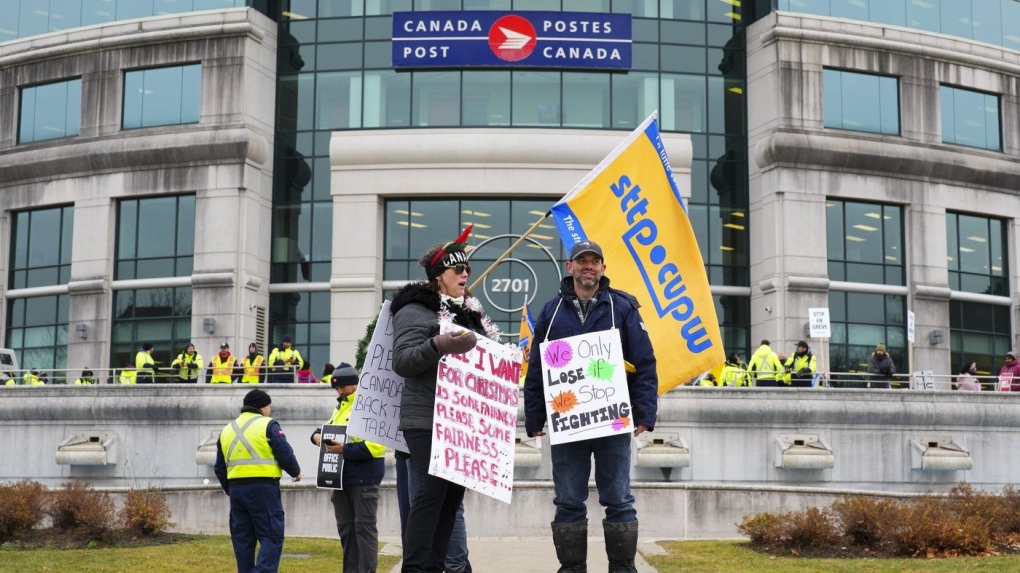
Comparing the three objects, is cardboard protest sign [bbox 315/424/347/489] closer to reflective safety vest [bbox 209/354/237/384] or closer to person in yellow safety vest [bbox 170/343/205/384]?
reflective safety vest [bbox 209/354/237/384]

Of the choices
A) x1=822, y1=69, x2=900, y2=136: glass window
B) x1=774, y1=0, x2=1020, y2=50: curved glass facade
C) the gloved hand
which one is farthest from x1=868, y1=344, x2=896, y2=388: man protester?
the gloved hand

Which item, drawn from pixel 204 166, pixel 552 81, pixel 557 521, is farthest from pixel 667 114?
pixel 557 521

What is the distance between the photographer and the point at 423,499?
7.47m

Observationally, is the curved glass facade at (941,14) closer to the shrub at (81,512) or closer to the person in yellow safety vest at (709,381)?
the person in yellow safety vest at (709,381)

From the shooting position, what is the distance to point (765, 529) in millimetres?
14305

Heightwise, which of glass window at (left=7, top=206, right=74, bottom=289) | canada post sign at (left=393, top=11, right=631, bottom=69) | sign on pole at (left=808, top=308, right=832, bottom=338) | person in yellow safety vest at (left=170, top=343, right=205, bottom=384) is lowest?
person in yellow safety vest at (left=170, top=343, right=205, bottom=384)

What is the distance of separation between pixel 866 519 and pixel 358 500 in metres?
5.98

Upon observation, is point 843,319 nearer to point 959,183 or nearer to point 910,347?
point 910,347

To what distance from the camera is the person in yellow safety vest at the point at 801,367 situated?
2928cm

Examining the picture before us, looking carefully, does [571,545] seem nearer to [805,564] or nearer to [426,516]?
[426,516]

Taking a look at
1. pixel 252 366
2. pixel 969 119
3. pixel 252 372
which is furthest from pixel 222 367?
pixel 969 119

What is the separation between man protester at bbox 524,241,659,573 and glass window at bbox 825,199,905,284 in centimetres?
3082

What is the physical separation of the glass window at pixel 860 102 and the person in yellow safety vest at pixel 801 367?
445 inches

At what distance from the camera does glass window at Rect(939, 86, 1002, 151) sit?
39.9 m
